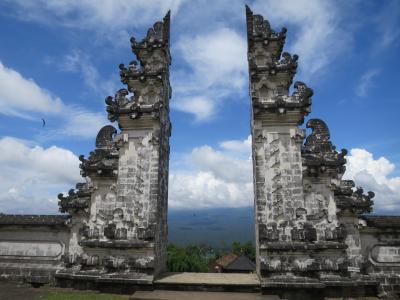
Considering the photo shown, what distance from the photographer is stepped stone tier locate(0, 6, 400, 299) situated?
8.57 metres

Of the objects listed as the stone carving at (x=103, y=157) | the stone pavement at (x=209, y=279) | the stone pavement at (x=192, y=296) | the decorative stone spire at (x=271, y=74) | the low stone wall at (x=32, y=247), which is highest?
the decorative stone spire at (x=271, y=74)

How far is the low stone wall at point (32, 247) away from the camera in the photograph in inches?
395

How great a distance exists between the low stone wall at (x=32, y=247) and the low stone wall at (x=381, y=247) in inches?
377

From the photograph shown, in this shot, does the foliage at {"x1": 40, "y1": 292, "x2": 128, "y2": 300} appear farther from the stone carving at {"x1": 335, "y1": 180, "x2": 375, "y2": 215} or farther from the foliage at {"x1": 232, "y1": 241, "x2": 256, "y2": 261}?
the foliage at {"x1": 232, "y1": 241, "x2": 256, "y2": 261}

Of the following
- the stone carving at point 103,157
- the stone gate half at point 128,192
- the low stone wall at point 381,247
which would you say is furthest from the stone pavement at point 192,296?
the stone carving at point 103,157

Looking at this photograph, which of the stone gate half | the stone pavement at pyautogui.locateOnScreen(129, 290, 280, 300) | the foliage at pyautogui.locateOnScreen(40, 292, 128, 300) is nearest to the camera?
the stone pavement at pyautogui.locateOnScreen(129, 290, 280, 300)

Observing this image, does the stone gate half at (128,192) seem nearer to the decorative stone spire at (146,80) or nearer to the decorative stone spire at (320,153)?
the decorative stone spire at (146,80)

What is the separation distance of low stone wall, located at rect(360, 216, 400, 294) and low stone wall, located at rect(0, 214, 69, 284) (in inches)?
377

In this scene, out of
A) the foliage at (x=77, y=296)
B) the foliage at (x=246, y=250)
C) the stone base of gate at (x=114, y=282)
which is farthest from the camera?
the foliage at (x=246, y=250)

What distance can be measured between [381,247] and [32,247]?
11.3 m

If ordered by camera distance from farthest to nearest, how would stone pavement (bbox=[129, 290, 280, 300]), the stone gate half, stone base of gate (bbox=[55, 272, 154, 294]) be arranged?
the stone gate half
stone base of gate (bbox=[55, 272, 154, 294])
stone pavement (bbox=[129, 290, 280, 300])

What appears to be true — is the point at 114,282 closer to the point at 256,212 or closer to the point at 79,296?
the point at 79,296

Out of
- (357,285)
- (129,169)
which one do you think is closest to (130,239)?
(129,169)

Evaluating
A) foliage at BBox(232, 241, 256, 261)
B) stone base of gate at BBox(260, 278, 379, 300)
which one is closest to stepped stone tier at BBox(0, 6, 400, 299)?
stone base of gate at BBox(260, 278, 379, 300)
